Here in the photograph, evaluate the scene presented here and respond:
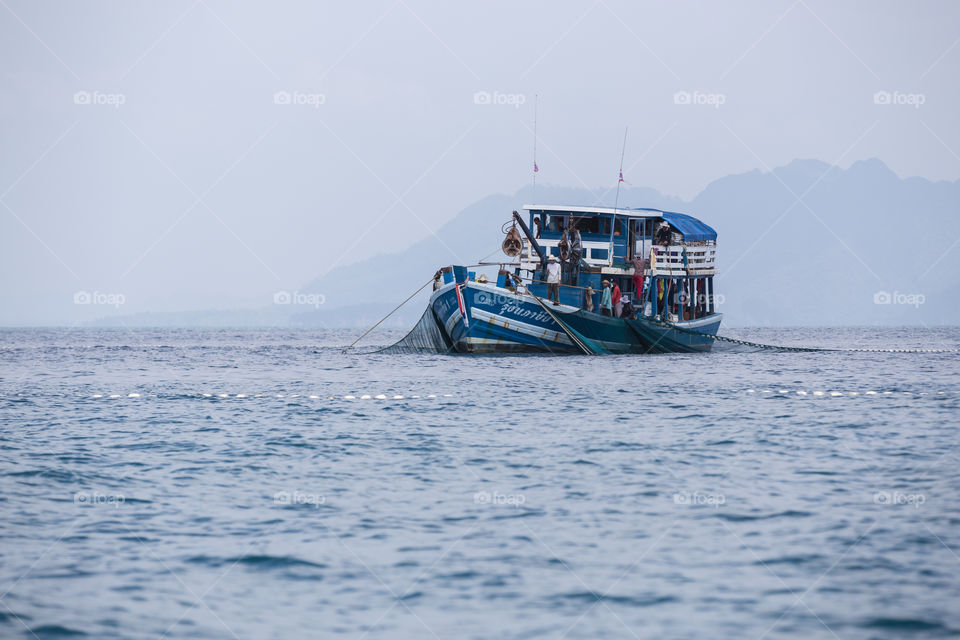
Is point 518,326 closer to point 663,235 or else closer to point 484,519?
point 663,235

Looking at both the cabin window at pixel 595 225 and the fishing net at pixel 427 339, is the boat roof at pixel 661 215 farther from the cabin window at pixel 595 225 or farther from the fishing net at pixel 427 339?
the fishing net at pixel 427 339

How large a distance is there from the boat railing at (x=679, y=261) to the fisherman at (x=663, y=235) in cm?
39

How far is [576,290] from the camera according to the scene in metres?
42.9

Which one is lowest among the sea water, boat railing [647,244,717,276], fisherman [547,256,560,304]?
the sea water

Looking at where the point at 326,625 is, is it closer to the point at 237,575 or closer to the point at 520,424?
the point at 237,575

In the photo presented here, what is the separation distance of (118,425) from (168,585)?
14077 mm

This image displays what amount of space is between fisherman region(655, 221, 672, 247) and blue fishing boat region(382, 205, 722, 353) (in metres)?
0.05

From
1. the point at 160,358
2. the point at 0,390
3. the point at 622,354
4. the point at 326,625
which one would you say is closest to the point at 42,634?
the point at 326,625

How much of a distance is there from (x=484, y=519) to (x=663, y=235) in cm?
3562

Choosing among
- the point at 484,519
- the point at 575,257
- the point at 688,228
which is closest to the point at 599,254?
the point at 575,257

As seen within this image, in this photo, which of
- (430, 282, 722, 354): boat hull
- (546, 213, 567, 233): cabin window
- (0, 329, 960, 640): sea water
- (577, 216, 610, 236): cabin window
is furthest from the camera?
(546, 213, 567, 233): cabin window

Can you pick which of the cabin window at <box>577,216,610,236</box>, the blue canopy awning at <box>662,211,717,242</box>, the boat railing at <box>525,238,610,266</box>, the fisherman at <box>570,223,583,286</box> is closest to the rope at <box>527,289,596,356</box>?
the fisherman at <box>570,223,583,286</box>

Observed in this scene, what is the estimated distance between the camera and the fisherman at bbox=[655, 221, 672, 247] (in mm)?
47194

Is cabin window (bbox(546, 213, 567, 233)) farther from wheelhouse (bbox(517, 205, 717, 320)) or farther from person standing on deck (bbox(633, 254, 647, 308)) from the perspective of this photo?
person standing on deck (bbox(633, 254, 647, 308))
